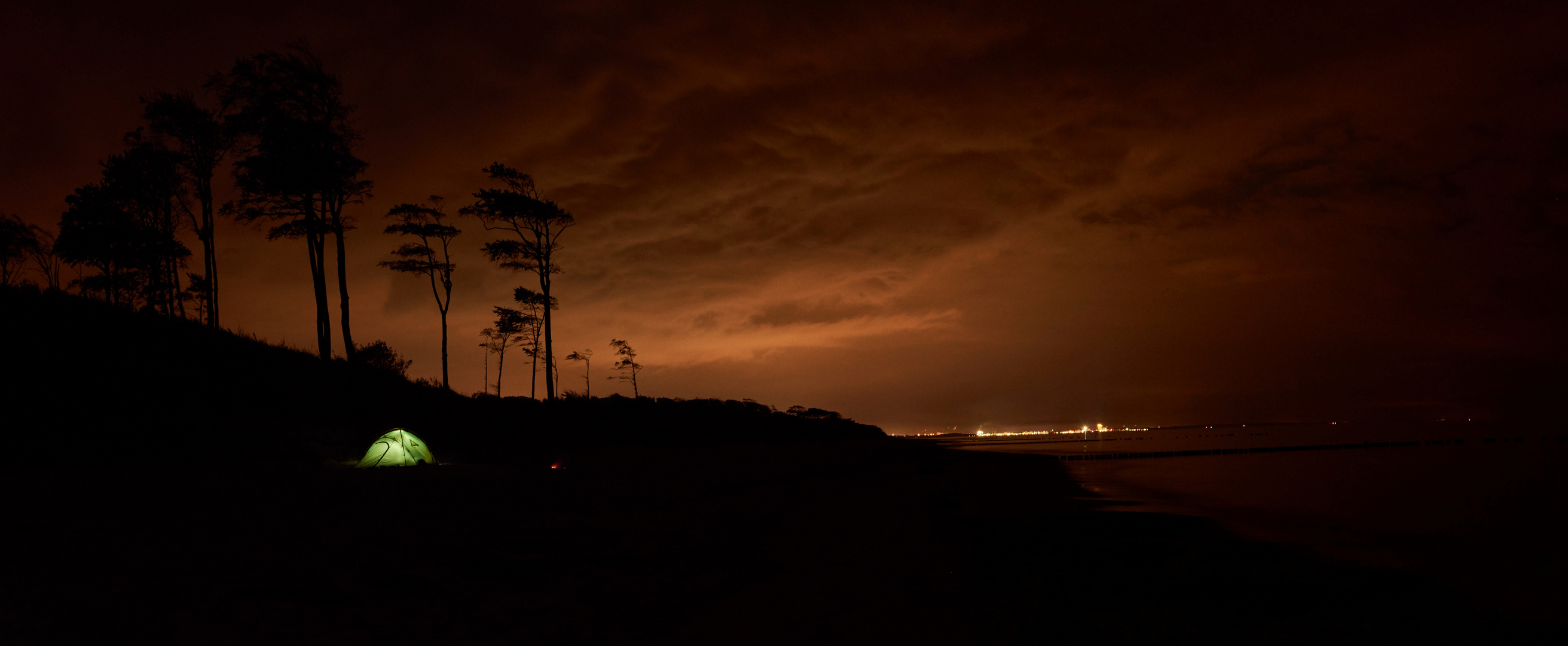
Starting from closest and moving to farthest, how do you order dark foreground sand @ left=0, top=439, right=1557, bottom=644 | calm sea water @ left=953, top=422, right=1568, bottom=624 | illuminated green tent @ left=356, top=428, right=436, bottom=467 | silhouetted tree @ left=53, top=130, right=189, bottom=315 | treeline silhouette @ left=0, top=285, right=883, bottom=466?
dark foreground sand @ left=0, top=439, right=1557, bottom=644 < calm sea water @ left=953, top=422, right=1568, bottom=624 < treeline silhouette @ left=0, top=285, right=883, bottom=466 < illuminated green tent @ left=356, top=428, right=436, bottom=467 < silhouetted tree @ left=53, top=130, right=189, bottom=315

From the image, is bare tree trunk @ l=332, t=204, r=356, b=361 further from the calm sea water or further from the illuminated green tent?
the calm sea water

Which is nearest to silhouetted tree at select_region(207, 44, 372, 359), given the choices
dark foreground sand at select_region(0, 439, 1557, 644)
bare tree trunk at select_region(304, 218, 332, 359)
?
bare tree trunk at select_region(304, 218, 332, 359)

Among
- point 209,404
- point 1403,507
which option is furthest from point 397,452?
point 1403,507

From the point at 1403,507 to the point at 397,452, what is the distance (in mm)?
26437

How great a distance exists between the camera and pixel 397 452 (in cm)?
1750

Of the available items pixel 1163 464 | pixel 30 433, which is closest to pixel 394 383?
pixel 30 433

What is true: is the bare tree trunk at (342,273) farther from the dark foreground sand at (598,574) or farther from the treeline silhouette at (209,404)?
the dark foreground sand at (598,574)

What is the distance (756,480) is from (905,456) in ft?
67.7

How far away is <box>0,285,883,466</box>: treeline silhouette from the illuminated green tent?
104 cm

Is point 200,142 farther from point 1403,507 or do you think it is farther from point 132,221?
point 1403,507

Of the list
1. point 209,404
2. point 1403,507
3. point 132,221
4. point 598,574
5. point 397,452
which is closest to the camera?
point 598,574

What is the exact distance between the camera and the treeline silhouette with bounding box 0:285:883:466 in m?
14.6

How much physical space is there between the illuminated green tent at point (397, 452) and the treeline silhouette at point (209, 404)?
3.42 ft

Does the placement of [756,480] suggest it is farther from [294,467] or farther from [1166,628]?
[1166,628]
